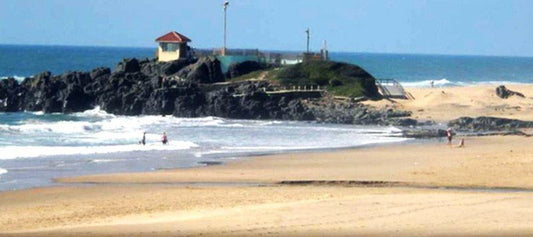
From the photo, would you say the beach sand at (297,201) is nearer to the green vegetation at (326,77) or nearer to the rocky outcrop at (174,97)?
the rocky outcrop at (174,97)

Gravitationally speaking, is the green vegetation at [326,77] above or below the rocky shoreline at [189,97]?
above

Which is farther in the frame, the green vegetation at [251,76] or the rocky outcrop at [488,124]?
the green vegetation at [251,76]

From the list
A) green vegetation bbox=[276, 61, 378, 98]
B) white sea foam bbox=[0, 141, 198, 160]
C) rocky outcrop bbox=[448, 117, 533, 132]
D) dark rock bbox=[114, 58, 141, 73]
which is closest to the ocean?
white sea foam bbox=[0, 141, 198, 160]

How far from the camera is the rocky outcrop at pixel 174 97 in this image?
A: 58.3 meters

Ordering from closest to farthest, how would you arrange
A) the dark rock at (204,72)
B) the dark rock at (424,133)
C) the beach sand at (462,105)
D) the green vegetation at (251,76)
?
the dark rock at (424,133), the beach sand at (462,105), the dark rock at (204,72), the green vegetation at (251,76)

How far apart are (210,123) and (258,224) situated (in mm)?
34903

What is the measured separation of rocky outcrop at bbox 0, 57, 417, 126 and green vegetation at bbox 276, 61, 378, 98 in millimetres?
2285

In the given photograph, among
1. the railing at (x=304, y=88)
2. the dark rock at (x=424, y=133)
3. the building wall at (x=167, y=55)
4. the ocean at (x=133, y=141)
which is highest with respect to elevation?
the building wall at (x=167, y=55)

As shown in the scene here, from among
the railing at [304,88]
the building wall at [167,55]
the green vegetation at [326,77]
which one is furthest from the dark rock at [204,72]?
the railing at [304,88]

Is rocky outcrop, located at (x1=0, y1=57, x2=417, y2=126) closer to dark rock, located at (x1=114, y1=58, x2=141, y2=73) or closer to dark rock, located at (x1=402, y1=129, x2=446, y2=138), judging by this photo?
dark rock, located at (x1=114, y1=58, x2=141, y2=73)

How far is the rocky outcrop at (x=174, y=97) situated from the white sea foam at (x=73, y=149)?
1511 centimetres

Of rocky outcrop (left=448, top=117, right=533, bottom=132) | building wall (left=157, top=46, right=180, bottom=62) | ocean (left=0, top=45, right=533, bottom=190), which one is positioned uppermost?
building wall (left=157, top=46, right=180, bottom=62)

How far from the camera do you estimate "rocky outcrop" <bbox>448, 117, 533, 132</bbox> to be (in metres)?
51.2

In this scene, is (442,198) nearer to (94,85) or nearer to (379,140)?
(379,140)
